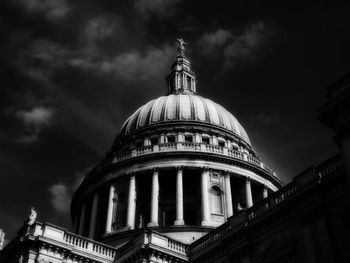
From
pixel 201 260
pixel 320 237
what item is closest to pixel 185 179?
pixel 201 260

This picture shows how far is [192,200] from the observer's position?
48.8 meters

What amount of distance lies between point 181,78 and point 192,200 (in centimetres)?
2120

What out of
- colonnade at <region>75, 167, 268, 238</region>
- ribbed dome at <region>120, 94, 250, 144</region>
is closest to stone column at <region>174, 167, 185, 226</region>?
colonnade at <region>75, 167, 268, 238</region>

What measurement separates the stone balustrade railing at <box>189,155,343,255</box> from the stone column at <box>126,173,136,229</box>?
491 inches

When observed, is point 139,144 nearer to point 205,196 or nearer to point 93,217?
point 93,217

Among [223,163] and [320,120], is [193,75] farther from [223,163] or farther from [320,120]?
[320,120]

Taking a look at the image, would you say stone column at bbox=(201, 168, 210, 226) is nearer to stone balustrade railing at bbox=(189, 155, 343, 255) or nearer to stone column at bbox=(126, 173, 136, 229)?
stone column at bbox=(126, 173, 136, 229)

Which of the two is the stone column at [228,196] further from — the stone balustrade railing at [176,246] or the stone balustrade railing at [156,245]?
the stone balustrade railing at [156,245]

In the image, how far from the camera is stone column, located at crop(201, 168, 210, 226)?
44750 mm

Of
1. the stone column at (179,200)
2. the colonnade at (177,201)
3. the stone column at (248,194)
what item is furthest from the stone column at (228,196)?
the stone column at (179,200)

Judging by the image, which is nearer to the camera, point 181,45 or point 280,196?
point 280,196

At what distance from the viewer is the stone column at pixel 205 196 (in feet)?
147

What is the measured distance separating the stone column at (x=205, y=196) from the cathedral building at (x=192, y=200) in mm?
102

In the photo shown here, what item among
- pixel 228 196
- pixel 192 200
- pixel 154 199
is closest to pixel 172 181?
pixel 192 200
